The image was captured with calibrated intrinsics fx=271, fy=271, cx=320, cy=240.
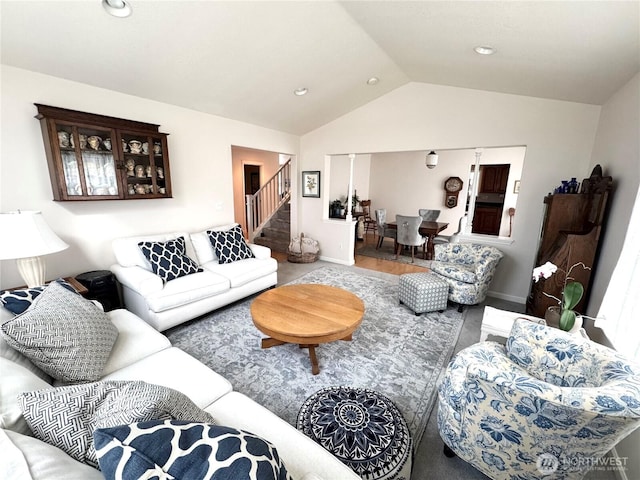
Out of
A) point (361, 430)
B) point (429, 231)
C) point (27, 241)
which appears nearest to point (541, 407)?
point (361, 430)

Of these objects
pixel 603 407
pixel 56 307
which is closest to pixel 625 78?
pixel 603 407

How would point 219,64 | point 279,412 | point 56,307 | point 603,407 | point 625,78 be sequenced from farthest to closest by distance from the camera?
point 219,64 → point 625,78 → point 279,412 → point 56,307 → point 603,407

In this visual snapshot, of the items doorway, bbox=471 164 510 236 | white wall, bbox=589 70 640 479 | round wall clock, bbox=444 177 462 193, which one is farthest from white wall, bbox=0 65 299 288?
doorway, bbox=471 164 510 236

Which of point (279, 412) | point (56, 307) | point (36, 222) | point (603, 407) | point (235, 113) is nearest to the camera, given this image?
point (603, 407)

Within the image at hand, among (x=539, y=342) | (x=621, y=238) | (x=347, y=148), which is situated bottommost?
(x=539, y=342)

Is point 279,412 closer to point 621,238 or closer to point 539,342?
point 539,342

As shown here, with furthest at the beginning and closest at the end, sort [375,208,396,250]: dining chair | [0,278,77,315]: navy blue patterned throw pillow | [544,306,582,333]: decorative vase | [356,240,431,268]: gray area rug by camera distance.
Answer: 1. [375,208,396,250]: dining chair
2. [356,240,431,268]: gray area rug
3. [544,306,582,333]: decorative vase
4. [0,278,77,315]: navy blue patterned throw pillow

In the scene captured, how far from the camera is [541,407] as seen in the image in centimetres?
99

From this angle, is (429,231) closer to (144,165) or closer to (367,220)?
(367,220)

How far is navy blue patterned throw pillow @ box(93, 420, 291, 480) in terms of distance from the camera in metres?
0.61

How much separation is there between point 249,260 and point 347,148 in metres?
2.70

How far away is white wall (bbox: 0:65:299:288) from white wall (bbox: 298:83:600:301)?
198 cm

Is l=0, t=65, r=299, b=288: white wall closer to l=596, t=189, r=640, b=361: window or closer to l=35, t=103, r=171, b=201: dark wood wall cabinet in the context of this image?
l=35, t=103, r=171, b=201: dark wood wall cabinet

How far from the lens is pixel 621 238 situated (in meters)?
2.14
